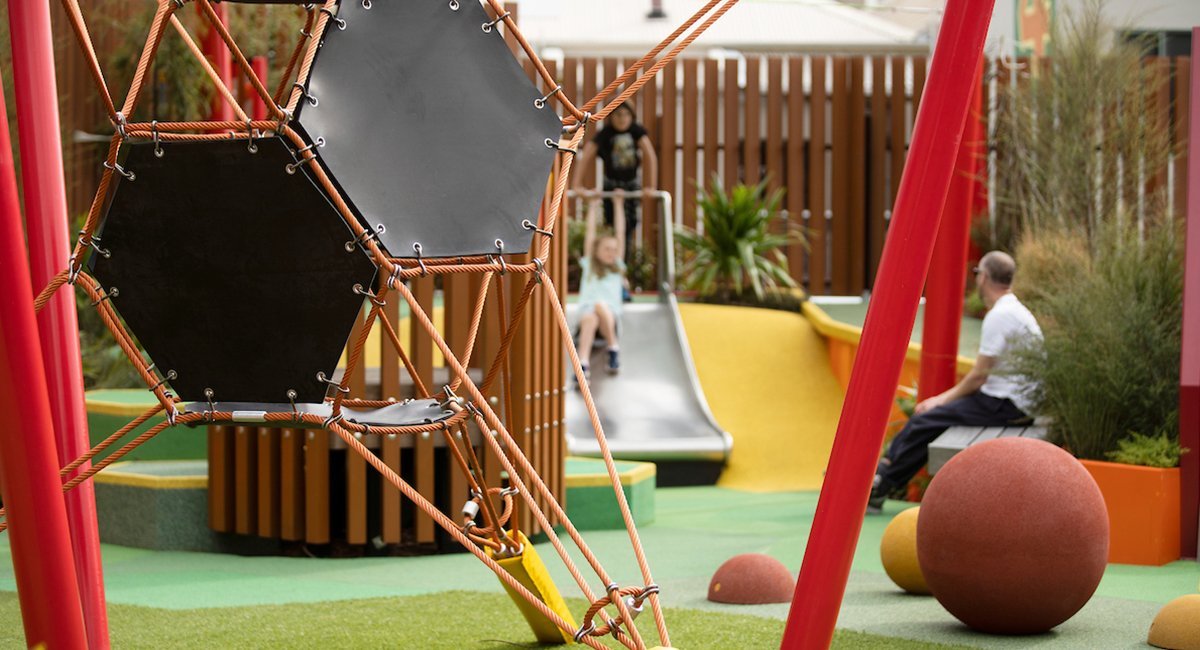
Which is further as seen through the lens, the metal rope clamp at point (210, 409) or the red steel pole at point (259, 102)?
the red steel pole at point (259, 102)

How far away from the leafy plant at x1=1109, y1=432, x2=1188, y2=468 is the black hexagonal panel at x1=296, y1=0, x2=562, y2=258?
3297mm

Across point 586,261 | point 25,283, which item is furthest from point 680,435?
point 25,283

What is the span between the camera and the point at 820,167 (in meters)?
16.2

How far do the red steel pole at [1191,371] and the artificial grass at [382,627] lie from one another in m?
2.16

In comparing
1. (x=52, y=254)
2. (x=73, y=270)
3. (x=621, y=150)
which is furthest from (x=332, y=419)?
(x=621, y=150)

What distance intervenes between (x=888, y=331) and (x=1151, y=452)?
11.0 feet

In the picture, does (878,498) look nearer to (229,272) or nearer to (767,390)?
(767,390)

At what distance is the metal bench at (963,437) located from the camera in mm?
6379

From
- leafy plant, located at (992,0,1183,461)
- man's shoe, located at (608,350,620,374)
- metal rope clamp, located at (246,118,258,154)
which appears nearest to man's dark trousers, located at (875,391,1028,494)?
leafy plant, located at (992,0,1183,461)

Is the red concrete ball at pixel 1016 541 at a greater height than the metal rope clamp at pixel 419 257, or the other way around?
the metal rope clamp at pixel 419 257

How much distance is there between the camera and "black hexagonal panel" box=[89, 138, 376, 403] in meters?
3.12

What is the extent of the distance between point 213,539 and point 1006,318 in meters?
3.78

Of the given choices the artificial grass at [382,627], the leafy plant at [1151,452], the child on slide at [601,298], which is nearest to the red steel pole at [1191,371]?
the leafy plant at [1151,452]

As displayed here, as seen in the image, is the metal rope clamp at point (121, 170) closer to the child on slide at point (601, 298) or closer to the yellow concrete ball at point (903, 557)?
the yellow concrete ball at point (903, 557)
